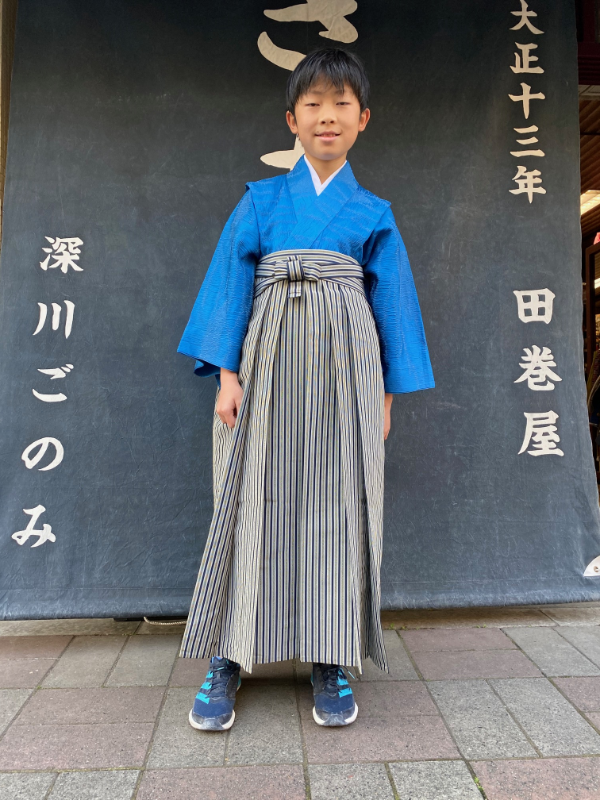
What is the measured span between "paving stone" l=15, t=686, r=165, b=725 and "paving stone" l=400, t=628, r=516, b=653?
1024 millimetres

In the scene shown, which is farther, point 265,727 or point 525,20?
point 525,20

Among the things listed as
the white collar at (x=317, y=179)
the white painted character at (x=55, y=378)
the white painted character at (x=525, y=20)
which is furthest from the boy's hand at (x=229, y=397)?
the white painted character at (x=525, y=20)

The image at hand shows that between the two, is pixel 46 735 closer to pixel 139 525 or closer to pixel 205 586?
pixel 205 586

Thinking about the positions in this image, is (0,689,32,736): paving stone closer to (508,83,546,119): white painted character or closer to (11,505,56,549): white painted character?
(11,505,56,549): white painted character

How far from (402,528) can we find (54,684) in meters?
1.47

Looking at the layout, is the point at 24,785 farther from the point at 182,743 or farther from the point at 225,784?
the point at 225,784

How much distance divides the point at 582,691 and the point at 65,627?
2.06 metres

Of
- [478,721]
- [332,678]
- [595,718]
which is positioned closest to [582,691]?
[595,718]

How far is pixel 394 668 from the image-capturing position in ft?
7.34

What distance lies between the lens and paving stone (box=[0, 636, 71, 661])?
2363mm

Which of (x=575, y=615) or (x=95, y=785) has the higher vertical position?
(x=575, y=615)

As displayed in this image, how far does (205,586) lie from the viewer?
1.91 metres

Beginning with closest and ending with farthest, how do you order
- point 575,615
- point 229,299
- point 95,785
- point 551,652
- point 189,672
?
point 95,785 < point 229,299 < point 189,672 < point 551,652 < point 575,615

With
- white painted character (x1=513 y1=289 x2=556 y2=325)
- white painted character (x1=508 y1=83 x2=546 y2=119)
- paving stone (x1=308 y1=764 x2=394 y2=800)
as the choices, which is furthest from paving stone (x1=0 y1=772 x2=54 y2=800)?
white painted character (x1=508 y1=83 x2=546 y2=119)
